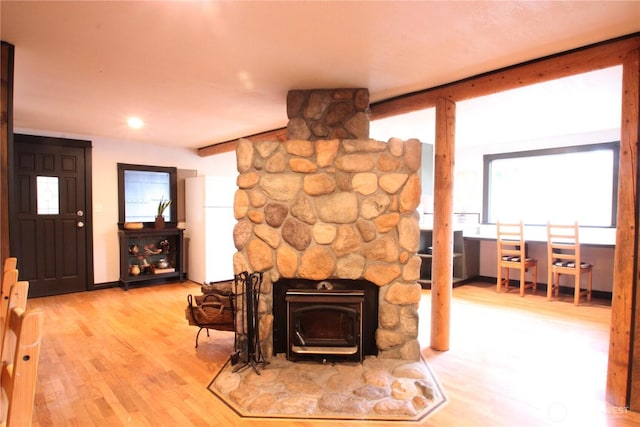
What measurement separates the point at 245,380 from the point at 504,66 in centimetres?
285

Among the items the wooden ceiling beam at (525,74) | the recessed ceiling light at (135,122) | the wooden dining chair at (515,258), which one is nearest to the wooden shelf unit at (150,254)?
the recessed ceiling light at (135,122)

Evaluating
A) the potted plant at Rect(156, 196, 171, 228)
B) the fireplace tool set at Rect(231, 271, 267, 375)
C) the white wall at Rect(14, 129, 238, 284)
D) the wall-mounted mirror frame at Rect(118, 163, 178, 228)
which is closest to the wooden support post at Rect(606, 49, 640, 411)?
the fireplace tool set at Rect(231, 271, 267, 375)

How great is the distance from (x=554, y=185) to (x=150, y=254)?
624cm

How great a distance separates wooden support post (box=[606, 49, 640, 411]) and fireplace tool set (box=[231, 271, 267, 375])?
7.54 feet

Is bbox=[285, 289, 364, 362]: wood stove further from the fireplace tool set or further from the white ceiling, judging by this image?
the white ceiling

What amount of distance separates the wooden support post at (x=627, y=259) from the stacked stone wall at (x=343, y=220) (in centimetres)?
122

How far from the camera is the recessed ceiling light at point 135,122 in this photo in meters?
4.05

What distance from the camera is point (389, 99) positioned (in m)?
3.35

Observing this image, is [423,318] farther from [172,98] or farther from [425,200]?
[172,98]

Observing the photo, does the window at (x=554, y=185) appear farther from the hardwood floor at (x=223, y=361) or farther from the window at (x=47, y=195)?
the window at (x=47, y=195)

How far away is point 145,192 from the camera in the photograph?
560 centimetres

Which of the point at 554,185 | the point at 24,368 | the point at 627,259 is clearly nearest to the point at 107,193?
the point at 24,368

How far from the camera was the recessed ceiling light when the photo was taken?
4.05 meters

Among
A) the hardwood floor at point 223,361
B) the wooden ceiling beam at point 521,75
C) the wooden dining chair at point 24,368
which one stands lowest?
the hardwood floor at point 223,361
